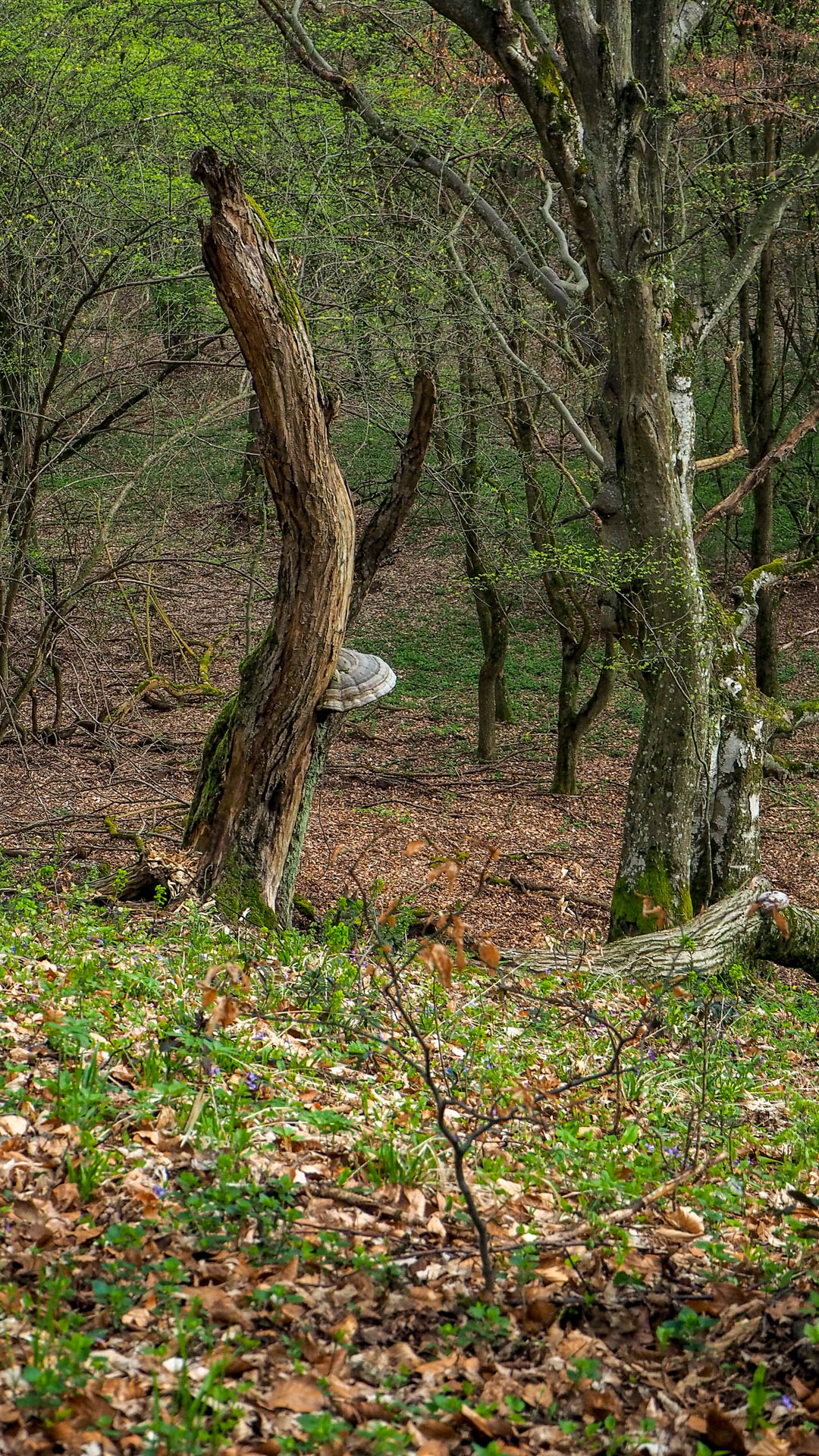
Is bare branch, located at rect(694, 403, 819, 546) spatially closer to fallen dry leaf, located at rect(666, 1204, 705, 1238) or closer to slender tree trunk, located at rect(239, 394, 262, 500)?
slender tree trunk, located at rect(239, 394, 262, 500)

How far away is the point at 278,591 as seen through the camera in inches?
246

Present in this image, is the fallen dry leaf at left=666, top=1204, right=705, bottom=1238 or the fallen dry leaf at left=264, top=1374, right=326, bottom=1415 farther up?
the fallen dry leaf at left=264, top=1374, right=326, bottom=1415

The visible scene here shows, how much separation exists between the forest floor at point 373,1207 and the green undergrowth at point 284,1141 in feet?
0.04

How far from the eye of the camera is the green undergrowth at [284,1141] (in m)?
2.48

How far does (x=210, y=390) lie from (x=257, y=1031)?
26.8ft

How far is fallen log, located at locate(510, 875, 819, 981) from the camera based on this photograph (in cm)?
651

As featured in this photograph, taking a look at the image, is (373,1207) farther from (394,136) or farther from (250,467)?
(250,467)

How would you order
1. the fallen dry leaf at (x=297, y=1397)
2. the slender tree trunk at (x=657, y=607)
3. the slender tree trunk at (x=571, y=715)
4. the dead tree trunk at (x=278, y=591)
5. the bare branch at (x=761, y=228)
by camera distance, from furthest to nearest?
the slender tree trunk at (x=571, y=715)
the bare branch at (x=761, y=228)
the slender tree trunk at (x=657, y=607)
the dead tree trunk at (x=278, y=591)
the fallen dry leaf at (x=297, y=1397)

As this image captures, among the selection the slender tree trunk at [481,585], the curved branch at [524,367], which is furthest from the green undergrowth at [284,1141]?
the slender tree trunk at [481,585]

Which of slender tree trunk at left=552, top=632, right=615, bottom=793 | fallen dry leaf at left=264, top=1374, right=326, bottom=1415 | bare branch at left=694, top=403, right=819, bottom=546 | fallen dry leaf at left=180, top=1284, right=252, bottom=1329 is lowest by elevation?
fallen dry leaf at left=264, top=1374, right=326, bottom=1415

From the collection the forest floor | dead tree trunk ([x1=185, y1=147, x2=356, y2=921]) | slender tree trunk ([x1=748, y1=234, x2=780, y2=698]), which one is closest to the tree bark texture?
the forest floor

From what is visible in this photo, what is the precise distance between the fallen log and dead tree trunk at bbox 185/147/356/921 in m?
1.65

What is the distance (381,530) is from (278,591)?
1101mm

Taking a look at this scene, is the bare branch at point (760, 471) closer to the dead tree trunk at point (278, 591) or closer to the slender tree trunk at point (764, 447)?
the slender tree trunk at point (764, 447)
